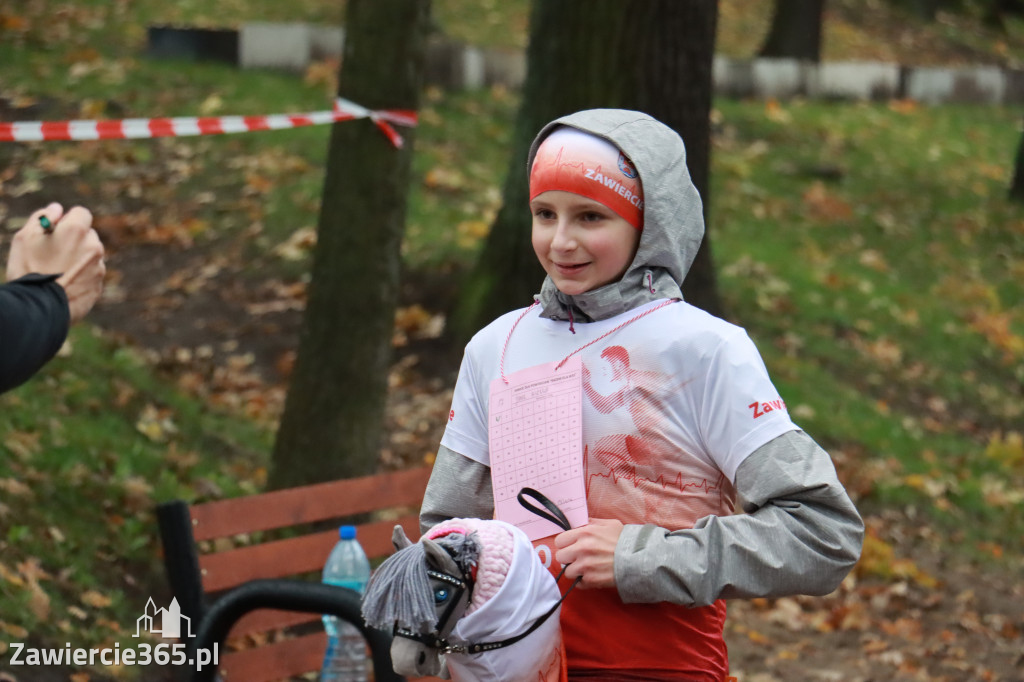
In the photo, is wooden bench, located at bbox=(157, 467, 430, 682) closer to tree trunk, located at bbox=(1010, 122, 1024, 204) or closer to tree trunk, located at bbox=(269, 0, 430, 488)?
tree trunk, located at bbox=(269, 0, 430, 488)

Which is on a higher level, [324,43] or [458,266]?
[324,43]

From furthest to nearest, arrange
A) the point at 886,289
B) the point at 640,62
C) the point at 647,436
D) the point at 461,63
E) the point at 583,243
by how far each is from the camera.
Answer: the point at 461,63 → the point at 886,289 → the point at 640,62 → the point at 583,243 → the point at 647,436

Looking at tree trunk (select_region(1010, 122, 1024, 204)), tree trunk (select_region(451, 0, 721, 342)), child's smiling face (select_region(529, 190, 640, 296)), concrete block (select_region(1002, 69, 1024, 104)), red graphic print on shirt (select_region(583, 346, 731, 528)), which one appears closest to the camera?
red graphic print on shirt (select_region(583, 346, 731, 528))

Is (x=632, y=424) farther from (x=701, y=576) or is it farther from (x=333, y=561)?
(x=333, y=561)

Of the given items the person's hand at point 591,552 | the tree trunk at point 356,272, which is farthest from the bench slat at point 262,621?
the person's hand at point 591,552

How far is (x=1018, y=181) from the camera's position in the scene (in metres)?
14.1

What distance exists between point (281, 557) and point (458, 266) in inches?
190

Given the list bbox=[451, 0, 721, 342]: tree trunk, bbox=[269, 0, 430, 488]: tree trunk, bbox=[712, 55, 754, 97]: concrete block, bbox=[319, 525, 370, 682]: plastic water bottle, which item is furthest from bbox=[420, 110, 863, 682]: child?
bbox=[712, 55, 754, 97]: concrete block

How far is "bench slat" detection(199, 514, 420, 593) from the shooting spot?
4.09 metres

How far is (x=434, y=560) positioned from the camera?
2160 millimetres

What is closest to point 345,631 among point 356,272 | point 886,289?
point 356,272

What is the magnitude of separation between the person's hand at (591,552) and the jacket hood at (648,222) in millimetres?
450

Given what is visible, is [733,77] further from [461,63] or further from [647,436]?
[647,436]

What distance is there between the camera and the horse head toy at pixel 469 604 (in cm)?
214
